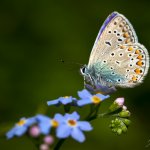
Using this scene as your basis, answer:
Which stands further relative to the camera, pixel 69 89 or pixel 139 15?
pixel 139 15

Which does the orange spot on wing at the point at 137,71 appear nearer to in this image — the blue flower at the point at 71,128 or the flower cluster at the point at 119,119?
the flower cluster at the point at 119,119

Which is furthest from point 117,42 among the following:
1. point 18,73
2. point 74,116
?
point 18,73

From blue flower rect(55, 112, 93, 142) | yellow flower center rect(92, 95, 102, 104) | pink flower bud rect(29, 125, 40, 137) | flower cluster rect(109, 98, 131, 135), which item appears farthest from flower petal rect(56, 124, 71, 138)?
flower cluster rect(109, 98, 131, 135)

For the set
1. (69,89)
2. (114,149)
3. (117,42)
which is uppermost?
(117,42)

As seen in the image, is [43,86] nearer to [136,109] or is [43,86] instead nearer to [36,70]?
[36,70]

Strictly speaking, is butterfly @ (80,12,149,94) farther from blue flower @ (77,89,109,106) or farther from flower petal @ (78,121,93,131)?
flower petal @ (78,121,93,131)

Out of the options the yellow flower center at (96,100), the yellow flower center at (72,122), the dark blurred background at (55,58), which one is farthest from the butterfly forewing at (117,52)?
the yellow flower center at (72,122)
